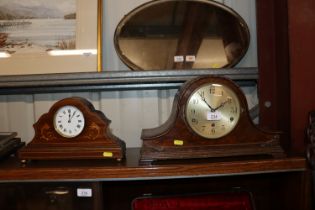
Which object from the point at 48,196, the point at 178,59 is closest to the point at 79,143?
the point at 48,196

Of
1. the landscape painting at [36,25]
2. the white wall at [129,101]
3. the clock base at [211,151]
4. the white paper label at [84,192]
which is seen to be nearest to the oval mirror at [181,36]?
the white wall at [129,101]

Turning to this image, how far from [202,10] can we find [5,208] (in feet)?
3.46

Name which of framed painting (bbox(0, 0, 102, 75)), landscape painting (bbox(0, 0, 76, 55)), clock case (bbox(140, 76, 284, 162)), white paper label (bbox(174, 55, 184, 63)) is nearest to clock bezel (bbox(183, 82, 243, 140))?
clock case (bbox(140, 76, 284, 162))

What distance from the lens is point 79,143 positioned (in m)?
0.96

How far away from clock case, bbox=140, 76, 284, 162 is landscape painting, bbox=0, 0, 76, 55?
608 millimetres

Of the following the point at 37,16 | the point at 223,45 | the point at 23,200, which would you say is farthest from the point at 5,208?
the point at 223,45

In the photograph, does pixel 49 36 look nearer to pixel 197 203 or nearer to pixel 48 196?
pixel 48 196

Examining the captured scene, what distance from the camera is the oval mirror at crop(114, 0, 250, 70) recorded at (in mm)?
1171

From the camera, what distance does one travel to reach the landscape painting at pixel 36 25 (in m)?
1.23

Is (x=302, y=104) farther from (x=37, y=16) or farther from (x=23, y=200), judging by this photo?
(x=37, y=16)

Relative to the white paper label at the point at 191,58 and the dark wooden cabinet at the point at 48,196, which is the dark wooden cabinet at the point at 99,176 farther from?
the white paper label at the point at 191,58

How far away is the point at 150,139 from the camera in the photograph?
0.92 metres

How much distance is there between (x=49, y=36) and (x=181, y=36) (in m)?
0.57

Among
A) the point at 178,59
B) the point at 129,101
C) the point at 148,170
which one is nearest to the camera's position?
the point at 148,170
